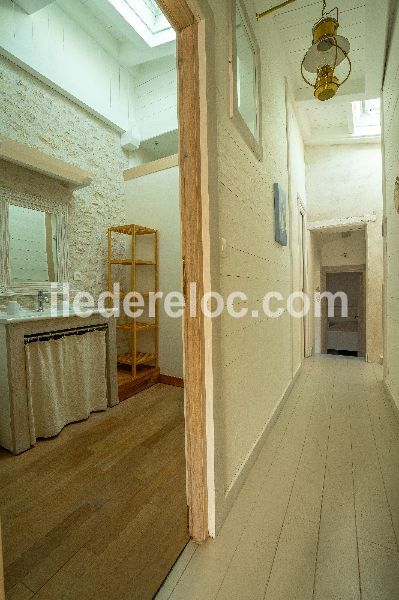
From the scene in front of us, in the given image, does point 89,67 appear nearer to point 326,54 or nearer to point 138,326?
point 326,54

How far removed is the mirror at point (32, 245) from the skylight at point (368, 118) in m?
4.76

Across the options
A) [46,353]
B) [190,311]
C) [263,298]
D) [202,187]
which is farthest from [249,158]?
[46,353]

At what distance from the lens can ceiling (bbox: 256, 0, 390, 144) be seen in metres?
2.71

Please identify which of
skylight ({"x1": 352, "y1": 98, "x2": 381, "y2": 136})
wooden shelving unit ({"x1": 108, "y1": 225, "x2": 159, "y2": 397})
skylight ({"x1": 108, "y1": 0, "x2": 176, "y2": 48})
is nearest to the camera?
skylight ({"x1": 108, "y1": 0, "x2": 176, "y2": 48})

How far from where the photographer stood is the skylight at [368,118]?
459 centimetres

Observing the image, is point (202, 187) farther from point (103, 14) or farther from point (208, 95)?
point (103, 14)

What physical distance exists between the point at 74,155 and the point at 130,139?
940mm

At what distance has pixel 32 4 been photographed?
9.05 feet

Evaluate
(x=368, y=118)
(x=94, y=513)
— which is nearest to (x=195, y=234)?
(x=94, y=513)

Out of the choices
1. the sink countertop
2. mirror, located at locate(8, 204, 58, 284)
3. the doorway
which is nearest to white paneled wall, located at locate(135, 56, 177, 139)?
mirror, located at locate(8, 204, 58, 284)

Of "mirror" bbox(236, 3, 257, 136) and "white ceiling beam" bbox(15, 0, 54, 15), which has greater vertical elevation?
"white ceiling beam" bbox(15, 0, 54, 15)

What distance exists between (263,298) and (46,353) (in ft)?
6.03

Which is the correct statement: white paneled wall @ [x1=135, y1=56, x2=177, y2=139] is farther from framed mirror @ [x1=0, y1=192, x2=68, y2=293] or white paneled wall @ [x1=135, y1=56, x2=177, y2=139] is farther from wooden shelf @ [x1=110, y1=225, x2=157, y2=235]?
framed mirror @ [x1=0, y1=192, x2=68, y2=293]

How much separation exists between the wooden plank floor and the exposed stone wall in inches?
77.9
